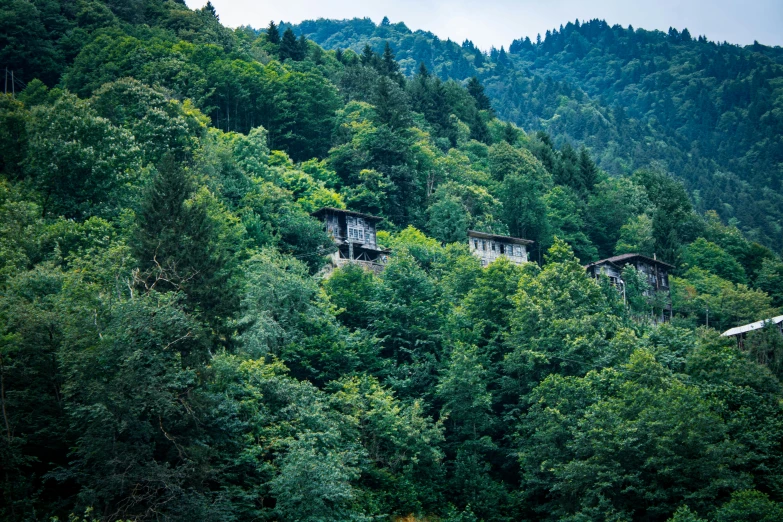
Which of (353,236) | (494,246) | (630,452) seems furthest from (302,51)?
(630,452)

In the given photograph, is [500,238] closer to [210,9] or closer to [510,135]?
[510,135]

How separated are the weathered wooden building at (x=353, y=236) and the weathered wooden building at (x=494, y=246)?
909cm

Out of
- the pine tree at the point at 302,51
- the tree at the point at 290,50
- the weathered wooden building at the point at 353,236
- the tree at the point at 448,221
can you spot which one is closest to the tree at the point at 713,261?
the tree at the point at 448,221

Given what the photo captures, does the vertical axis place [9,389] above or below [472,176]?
below

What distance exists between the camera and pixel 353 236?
222 feet

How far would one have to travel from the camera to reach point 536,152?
331ft

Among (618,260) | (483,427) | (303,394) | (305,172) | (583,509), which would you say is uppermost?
(305,172)

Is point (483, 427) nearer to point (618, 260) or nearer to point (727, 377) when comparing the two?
point (727, 377)

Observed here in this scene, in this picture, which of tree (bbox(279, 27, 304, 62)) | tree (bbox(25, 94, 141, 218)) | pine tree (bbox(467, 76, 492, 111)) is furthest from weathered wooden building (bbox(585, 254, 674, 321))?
tree (bbox(279, 27, 304, 62))

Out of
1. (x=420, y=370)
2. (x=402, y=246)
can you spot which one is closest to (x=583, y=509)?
(x=420, y=370)

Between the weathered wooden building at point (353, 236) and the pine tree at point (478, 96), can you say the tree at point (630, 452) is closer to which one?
the weathered wooden building at point (353, 236)

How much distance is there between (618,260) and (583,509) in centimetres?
3968

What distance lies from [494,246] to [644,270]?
14868 mm

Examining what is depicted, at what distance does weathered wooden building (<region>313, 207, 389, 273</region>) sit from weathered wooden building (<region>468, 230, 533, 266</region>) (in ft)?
29.8
